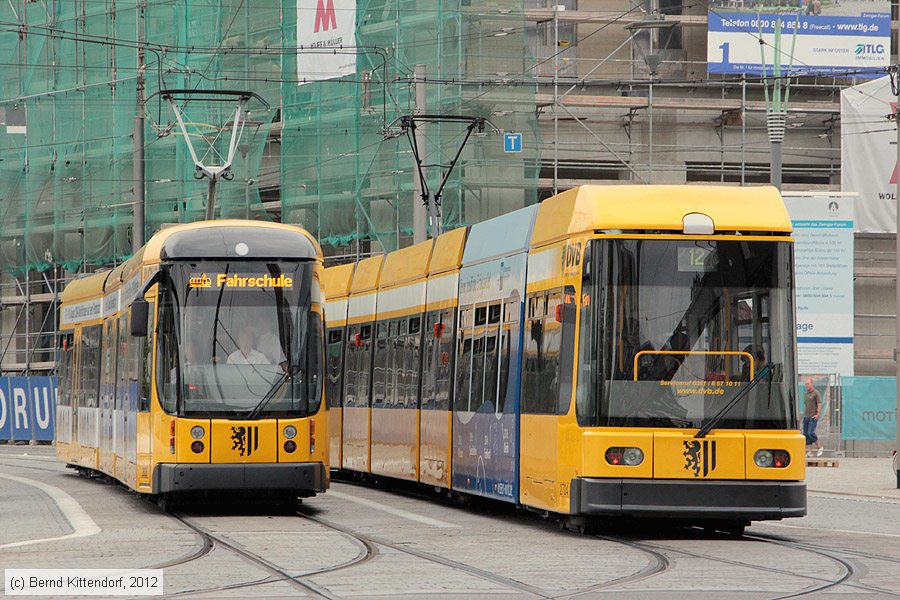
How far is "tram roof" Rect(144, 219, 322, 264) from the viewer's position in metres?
18.7

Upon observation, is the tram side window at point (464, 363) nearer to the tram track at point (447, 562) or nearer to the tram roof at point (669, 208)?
the tram track at point (447, 562)

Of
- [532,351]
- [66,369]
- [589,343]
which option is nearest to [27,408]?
[66,369]

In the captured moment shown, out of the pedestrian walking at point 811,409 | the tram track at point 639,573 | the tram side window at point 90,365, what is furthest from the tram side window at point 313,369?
the pedestrian walking at point 811,409

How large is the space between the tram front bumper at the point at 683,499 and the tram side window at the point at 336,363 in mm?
11880

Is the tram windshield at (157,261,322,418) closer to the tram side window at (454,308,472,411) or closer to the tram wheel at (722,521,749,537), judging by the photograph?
the tram side window at (454,308,472,411)

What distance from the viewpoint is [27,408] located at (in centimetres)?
4934

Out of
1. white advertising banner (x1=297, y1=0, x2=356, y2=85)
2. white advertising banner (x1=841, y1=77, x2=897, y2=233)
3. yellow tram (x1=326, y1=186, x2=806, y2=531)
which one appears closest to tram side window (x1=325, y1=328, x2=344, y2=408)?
yellow tram (x1=326, y1=186, x2=806, y2=531)

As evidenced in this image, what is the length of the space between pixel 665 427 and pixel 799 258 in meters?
21.6

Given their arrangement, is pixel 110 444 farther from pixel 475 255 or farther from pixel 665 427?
pixel 665 427

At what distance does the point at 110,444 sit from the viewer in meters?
22.9

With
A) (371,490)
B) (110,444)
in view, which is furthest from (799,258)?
(110,444)

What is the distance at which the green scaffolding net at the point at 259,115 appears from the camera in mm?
39031

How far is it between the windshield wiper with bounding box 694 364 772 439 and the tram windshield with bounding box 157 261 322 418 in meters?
4.92

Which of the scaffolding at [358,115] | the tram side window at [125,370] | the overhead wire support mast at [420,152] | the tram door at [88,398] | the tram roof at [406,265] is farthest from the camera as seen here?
the scaffolding at [358,115]
